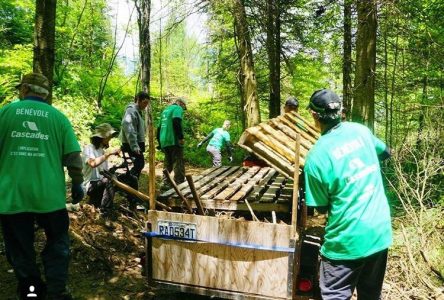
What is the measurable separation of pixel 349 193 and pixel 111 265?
3.64m

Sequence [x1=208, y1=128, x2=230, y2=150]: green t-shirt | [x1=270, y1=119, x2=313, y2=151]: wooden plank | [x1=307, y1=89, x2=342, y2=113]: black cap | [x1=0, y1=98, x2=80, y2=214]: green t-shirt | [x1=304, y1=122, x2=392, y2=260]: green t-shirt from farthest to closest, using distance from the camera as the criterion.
→ [x1=208, y1=128, x2=230, y2=150]: green t-shirt, [x1=270, y1=119, x2=313, y2=151]: wooden plank, [x1=0, y1=98, x2=80, y2=214]: green t-shirt, [x1=307, y1=89, x2=342, y2=113]: black cap, [x1=304, y1=122, x2=392, y2=260]: green t-shirt

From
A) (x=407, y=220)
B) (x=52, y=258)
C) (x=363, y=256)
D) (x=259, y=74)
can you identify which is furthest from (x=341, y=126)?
(x=259, y=74)

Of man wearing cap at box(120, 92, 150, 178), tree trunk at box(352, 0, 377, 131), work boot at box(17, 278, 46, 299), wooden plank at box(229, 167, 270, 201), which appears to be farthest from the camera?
tree trunk at box(352, 0, 377, 131)

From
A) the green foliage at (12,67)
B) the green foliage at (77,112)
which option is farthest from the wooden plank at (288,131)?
the green foliage at (77,112)

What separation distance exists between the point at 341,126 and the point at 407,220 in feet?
12.0

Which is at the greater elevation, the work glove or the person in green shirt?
the person in green shirt

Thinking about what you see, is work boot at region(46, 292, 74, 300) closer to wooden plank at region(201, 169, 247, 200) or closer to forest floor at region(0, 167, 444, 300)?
forest floor at region(0, 167, 444, 300)

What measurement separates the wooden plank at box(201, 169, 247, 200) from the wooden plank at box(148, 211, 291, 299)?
69cm

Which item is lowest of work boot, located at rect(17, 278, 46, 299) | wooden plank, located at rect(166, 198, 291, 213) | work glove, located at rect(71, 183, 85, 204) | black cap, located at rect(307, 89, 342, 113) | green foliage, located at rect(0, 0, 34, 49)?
work boot, located at rect(17, 278, 46, 299)

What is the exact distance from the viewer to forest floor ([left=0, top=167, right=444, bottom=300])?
452 cm

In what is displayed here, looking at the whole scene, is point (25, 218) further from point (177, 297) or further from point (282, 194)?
point (282, 194)

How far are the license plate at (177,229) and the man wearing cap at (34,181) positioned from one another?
2.91 ft

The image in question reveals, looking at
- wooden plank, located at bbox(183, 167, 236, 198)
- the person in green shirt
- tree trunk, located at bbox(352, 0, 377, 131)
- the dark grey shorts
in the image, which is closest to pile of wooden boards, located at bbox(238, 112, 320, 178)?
wooden plank, located at bbox(183, 167, 236, 198)

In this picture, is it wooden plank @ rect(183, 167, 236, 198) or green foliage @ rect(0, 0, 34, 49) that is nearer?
wooden plank @ rect(183, 167, 236, 198)
